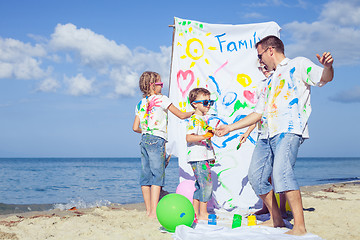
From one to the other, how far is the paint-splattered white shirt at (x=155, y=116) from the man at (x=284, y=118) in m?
1.13

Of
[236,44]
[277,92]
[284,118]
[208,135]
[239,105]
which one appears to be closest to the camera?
[284,118]

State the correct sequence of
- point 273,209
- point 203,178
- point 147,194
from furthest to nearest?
1. point 147,194
2. point 203,178
3. point 273,209

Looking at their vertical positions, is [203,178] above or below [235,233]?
above

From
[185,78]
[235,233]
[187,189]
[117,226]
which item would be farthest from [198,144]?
[185,78]

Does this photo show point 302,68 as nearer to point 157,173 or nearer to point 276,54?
point 276,54

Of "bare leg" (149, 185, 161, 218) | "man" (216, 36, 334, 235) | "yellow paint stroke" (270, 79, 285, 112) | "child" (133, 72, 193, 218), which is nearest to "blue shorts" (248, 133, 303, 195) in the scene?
"man" (216, 36, 334, 235)

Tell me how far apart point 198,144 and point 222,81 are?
1794 mm

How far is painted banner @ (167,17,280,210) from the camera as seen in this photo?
5.86 m

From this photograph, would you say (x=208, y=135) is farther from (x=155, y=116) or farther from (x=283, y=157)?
(x=283, y=157)

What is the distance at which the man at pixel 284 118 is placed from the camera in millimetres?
3508

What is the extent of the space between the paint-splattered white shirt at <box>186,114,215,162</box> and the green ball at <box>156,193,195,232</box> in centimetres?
86

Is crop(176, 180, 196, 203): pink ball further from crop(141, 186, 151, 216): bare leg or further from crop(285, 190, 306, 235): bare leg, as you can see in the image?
crop(285, 190, 306, 235): bare leg

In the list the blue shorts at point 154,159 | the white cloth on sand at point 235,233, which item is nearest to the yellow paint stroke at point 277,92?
the white cloth on sand at point 235,233

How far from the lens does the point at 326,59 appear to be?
322 centimetres
